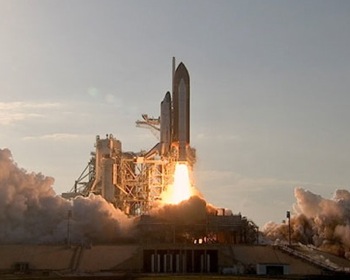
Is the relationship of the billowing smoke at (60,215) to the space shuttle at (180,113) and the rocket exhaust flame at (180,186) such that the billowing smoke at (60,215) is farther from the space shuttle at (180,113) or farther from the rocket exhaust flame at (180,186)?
the space shuttle at (180,113)

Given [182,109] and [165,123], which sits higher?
[182,109]

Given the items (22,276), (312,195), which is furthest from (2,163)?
(312,195)

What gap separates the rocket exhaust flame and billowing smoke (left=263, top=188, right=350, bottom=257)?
18128 millimetres

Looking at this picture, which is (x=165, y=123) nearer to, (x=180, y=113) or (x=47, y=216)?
(x=180, y=113)

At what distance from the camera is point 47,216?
124m

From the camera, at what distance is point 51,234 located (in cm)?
12225

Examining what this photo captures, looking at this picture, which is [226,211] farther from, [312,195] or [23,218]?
[23,218]

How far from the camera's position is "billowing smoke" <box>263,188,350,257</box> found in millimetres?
129125

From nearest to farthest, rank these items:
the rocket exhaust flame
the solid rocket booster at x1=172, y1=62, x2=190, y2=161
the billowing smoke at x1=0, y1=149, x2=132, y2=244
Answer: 1. the billowing smoke at x1=0, y1=149, x2=132, y2=244
2. the solid rocket booster at x1=172, y1=62, x2=190, y2=161
3. the rocket exhaust flame

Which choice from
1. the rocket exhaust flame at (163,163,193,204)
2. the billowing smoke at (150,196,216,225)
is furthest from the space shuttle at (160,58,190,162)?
the billowing smoke at (150,196,216,225)

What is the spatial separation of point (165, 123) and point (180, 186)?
11059mm

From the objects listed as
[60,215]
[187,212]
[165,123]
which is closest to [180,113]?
[165,123]

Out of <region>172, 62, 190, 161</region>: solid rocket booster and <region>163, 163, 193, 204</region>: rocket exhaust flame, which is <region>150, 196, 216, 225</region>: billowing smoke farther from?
<region>172, 62, 190, 161</region>: solid rocket booster

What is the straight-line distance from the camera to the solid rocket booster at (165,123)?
5320 inches
